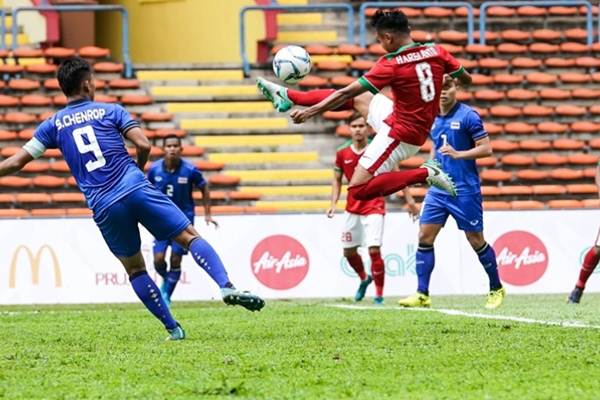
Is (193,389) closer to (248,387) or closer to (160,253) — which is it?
(248,387)

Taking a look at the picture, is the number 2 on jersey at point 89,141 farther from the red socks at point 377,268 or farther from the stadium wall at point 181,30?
the stadium wall at point 181,30

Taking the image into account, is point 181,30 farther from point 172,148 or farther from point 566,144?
point 172,148

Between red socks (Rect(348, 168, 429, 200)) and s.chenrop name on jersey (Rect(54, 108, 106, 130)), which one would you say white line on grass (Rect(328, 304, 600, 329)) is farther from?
s.chenrop name on jersey (Rect(54, 108, 106, 130))

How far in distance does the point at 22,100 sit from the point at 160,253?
22.0 ft

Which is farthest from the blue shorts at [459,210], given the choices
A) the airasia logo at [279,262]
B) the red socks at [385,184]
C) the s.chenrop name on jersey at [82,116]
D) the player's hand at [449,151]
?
the s.chenrop name on jersey at [82,116]

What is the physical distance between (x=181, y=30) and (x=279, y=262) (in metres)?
8.80

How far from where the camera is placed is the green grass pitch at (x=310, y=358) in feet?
23.1

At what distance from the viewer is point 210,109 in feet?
76.7

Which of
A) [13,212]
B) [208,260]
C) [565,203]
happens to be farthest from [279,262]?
[208,260]

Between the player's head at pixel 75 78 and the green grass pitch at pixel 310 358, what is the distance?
1.68m

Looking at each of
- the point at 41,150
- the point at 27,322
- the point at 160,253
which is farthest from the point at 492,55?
the point at 41,150

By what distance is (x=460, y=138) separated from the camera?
541 inches

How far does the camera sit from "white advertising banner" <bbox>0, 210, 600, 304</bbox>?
17891 millimetres

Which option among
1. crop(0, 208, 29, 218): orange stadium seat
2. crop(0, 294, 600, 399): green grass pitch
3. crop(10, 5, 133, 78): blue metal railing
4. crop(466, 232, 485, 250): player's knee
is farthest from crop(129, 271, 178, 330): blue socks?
crop(10, 5, 133, 78): blue metal railing
